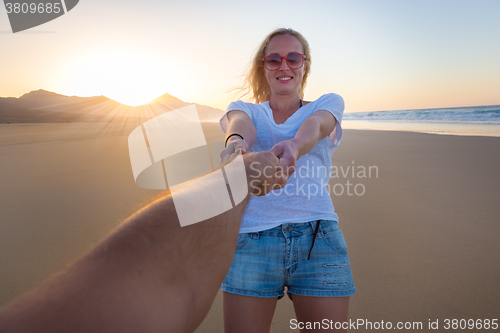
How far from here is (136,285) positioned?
1.79 feet

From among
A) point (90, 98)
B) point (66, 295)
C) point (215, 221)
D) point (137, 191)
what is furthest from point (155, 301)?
point (90, 98)

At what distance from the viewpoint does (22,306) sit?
46 cm

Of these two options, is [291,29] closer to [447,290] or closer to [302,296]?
[302,296]

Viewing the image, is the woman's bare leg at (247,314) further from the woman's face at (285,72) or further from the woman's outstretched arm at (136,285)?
the woman's face at (285,72)

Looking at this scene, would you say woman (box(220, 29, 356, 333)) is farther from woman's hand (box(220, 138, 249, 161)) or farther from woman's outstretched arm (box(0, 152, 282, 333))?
woman's outstretched arm (box(0, 152, 282, 333))

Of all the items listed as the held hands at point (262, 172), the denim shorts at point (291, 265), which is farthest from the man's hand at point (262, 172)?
the denim shorts at point (291, 265)

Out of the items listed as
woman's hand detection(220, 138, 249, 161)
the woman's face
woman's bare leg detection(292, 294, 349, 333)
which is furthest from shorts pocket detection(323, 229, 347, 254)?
the woman's face

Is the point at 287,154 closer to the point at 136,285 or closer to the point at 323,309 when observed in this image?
the point at 323,309

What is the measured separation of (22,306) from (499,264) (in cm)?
294

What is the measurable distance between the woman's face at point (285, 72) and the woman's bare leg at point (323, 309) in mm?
1309

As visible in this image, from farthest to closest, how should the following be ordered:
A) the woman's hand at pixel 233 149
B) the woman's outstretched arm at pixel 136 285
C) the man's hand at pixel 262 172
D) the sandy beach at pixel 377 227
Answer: the sandy beach at pixel 377 227
the woman's hand at pixel 233 149
the man's hand at pixel 262 172
the woman's outstretched arm at pixel 136 285

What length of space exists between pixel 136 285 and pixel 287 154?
945 millimetres

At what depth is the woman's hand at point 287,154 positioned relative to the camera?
4.37 ft

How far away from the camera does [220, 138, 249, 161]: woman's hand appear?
4.56 feet
